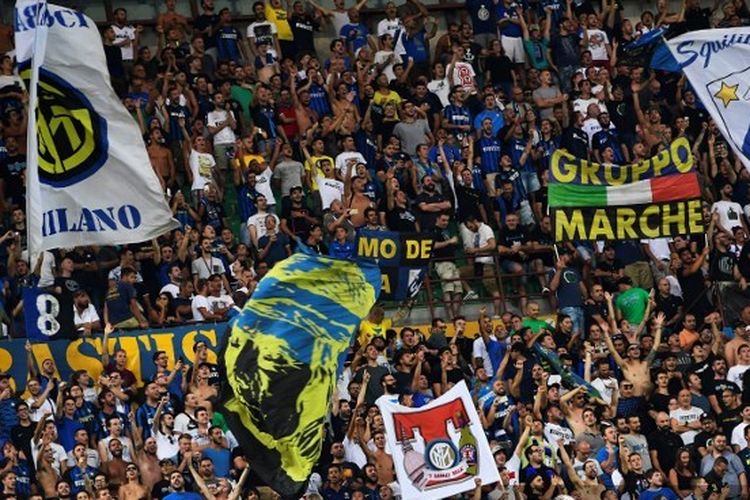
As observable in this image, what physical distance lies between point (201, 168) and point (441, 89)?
408cm

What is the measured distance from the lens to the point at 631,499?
24625mm

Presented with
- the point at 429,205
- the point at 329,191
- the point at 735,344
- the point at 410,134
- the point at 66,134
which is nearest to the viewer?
the point at 66,134

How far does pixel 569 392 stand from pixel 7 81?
7.71 metres

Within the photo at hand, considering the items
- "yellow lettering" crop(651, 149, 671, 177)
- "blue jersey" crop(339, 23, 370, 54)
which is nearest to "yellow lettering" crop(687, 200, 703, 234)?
"yellow lettering" crop(651, 149, 671, 177)

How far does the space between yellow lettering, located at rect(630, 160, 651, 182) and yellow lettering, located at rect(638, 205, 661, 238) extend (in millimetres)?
374

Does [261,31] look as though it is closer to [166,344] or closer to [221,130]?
[221,130]

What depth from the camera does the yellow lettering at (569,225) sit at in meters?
26.0

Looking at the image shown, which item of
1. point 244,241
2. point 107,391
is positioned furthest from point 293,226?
point 107,391

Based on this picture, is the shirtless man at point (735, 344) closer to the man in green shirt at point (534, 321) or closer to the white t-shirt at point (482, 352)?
the man in green shirt at point (534, 321)

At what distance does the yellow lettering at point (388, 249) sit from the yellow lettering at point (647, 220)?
2846 millimetres

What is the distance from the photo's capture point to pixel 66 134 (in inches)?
849

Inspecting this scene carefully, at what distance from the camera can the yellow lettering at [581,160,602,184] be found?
26156 millimetres

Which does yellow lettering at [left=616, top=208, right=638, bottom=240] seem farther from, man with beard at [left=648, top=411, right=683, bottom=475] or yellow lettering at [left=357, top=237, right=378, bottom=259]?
yellow lettering at [left=357, top=237, right=378, bottom=259]

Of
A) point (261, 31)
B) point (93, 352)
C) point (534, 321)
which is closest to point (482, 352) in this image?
point (534, 321)
